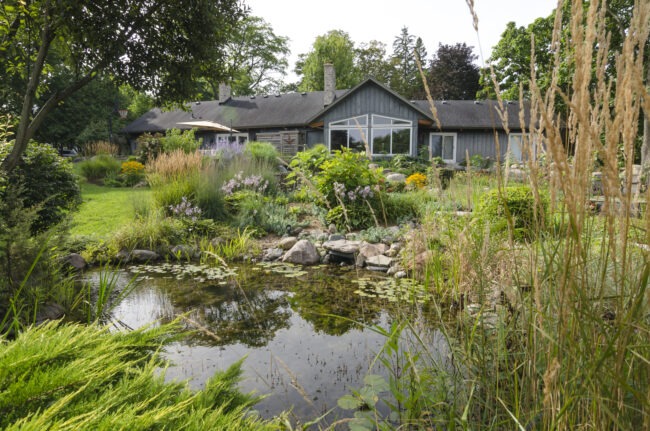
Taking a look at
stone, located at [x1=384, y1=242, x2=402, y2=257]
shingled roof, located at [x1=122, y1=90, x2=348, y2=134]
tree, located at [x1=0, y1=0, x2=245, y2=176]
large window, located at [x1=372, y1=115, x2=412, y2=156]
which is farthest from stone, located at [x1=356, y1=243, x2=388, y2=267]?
shingled roof, located at [x1=122, y1=90, x2=348, y2=134]

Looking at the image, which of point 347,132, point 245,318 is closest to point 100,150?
point 347,132

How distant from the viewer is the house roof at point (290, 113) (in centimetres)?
1919

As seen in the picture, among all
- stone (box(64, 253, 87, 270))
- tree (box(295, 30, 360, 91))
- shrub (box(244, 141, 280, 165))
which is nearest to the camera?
stone (box(64, 253, 87, 270))

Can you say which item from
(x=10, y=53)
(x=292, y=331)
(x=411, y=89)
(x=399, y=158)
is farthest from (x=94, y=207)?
(x=411, y=89)

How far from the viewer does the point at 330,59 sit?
107 ft

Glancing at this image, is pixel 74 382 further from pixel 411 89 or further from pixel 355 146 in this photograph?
pixel 411 89

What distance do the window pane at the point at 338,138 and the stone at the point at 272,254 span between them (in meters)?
14.0

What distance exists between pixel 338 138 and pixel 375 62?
2034 cm

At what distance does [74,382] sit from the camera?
820mm

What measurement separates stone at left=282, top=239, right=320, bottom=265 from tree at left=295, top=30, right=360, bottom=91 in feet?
95.2

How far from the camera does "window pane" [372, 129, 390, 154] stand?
19047 mm

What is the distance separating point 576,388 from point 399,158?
16154mm

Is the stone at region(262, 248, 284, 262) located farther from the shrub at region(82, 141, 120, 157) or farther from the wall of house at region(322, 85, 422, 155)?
the shrub at region(82, 141, 120, 157)

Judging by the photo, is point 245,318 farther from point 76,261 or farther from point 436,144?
point 436,144
